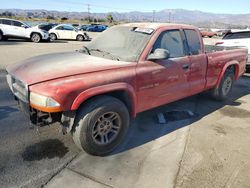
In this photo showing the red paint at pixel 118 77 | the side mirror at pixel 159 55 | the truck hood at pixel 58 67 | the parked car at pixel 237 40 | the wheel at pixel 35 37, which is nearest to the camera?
the red paint at pixel 118 77

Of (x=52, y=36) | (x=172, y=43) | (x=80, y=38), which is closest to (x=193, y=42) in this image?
(x=172, y=43)

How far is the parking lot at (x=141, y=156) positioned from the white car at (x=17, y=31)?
1507 cm

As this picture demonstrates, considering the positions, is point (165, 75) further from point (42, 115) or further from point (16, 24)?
point (16, 24)

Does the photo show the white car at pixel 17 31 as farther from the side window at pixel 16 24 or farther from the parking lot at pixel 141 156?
the parking lot at pixel 141 156

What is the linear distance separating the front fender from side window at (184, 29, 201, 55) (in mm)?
1827

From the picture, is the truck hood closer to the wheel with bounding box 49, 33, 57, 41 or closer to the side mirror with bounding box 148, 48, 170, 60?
the side mirror with bounding box 148, 48, 170, 60

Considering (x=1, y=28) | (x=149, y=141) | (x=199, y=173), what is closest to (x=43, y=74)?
(x=149, y=141)

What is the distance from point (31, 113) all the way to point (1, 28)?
1721 centimetres

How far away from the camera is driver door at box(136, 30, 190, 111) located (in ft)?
12.7

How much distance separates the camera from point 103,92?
3311 mm

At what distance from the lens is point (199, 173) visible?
128 inches

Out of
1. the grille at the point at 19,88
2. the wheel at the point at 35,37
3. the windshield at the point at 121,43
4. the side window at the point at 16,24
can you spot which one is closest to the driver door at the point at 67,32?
the wheel at the point at 35,37

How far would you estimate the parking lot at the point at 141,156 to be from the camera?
120 inches

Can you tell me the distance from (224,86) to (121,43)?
324 cm
